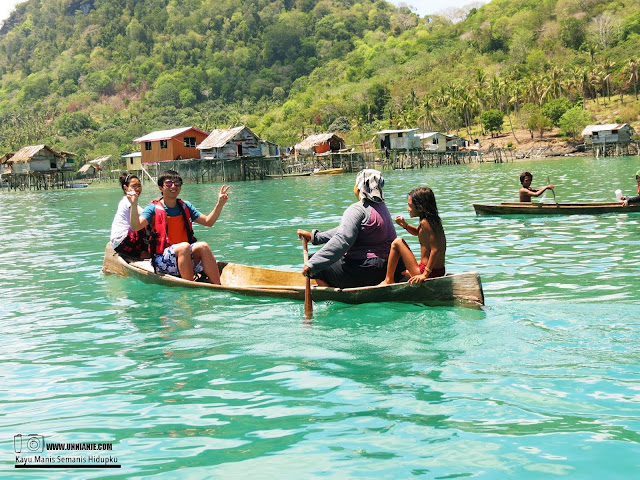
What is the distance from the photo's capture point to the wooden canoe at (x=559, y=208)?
17375 millimetres

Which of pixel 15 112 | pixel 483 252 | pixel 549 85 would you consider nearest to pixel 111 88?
pixel 15 112

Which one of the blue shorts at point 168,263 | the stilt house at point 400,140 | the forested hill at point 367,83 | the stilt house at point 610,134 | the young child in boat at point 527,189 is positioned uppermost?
the forested hill at point 367,83

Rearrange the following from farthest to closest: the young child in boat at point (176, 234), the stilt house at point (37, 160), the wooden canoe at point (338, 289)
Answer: the stilt house at point (37, 160), the young child in boat at point (176, 234), the wooden canoe at point (338, 289)

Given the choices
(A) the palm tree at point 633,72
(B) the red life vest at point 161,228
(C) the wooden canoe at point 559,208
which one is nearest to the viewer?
(B) the red life vest at point 161,228

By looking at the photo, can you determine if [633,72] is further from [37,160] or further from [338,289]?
[338,289]

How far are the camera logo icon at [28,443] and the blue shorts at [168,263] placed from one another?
17.1ft

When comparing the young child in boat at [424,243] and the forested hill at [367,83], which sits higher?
the forested hill at [367,83]

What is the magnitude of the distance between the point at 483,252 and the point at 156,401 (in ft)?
28.8

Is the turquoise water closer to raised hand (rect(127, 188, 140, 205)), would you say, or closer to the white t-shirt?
the white t-shirt

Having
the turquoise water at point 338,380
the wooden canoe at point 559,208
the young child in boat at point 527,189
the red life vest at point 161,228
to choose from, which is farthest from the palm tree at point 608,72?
the red life vest at point 161,228

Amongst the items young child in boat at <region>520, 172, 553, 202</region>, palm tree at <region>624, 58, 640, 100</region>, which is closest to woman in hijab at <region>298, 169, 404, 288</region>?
young child in boat at <region>520, 172, 553, 202</region>

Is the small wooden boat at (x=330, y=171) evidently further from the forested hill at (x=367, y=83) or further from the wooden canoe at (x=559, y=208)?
the wooden canoe at (x=559, y=208)

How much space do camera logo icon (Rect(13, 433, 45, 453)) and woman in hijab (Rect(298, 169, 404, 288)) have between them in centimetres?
387

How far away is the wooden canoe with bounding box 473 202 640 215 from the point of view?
57.0 ft
